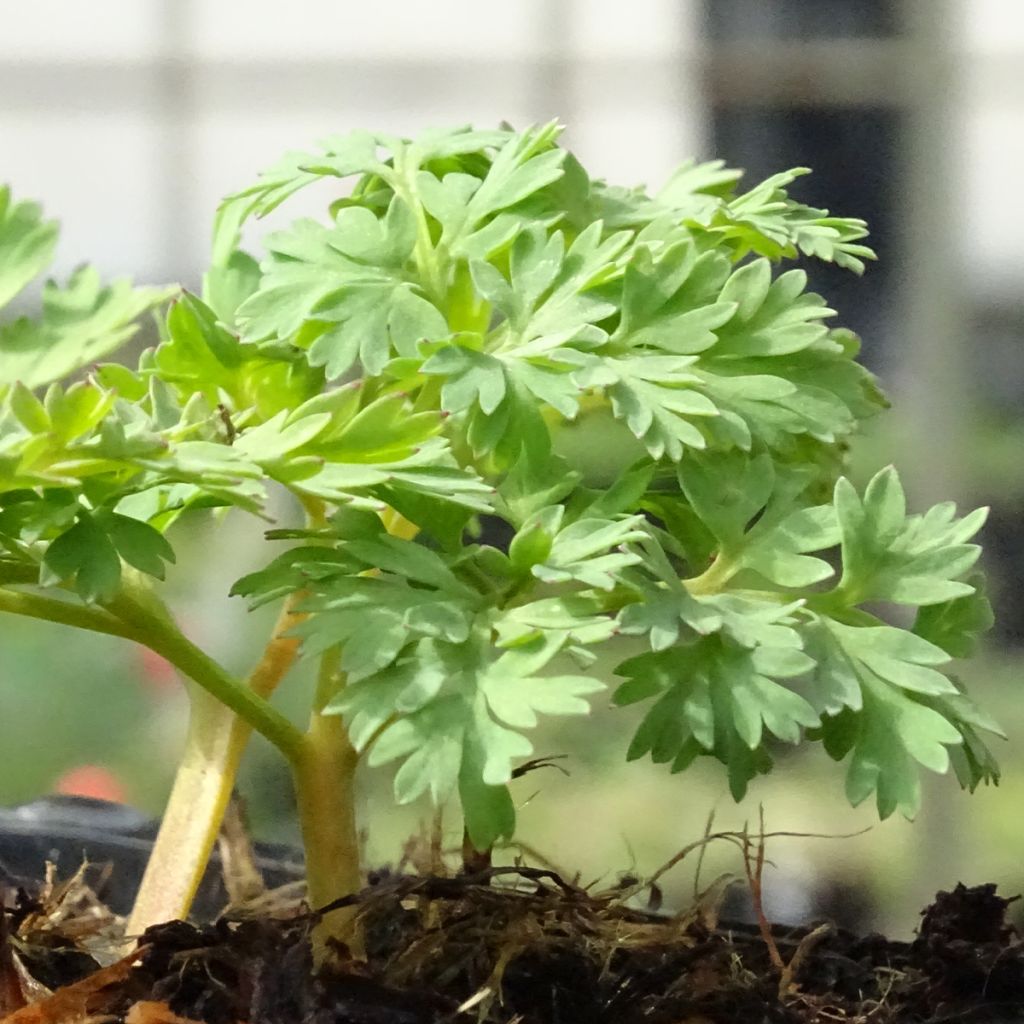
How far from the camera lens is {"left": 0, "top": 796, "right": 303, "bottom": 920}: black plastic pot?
0.74 metres

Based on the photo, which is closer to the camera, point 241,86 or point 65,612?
point 65,612

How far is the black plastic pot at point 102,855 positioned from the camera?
741 millimetres

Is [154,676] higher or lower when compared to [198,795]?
lower

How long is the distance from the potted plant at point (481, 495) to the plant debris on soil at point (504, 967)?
4 centimetres

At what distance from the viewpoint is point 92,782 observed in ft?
3.88

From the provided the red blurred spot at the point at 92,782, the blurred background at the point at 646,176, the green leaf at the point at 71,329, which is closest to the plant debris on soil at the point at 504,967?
the green leaf at the point at 71,329

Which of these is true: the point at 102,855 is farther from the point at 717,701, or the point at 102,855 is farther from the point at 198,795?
the point at 717,701

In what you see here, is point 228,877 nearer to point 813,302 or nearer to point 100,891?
point 100,891

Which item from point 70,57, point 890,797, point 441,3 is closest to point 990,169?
point 441,3

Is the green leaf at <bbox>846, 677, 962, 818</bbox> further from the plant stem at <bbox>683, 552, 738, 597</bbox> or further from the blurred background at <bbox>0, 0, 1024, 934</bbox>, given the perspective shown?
the blurred background at <bbox>0, 0, 1024, 934</bbox>

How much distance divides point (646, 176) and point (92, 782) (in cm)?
90

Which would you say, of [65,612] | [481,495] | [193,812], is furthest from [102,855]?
[481,495]

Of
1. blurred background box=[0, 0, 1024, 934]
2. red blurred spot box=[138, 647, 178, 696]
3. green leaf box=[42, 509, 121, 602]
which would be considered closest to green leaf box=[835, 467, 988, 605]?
green leaf box=[42, 509, 121, 602]

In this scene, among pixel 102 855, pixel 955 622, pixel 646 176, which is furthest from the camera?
pixel 646 176
